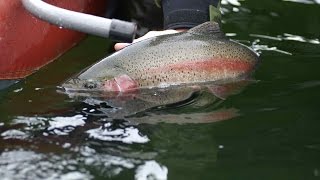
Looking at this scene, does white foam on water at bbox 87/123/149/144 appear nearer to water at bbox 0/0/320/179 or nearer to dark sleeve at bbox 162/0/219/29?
water at bbox 0/0/320/179

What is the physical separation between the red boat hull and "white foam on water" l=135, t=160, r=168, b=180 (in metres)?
0.65

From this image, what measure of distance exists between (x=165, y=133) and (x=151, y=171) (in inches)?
9.3

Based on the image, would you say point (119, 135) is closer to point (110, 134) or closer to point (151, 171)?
point (110, 134)

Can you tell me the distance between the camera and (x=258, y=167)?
182 cm

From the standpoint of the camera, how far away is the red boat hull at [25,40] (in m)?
Answer: 2.13

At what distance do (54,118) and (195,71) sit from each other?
475 mm

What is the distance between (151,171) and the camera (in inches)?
69.4

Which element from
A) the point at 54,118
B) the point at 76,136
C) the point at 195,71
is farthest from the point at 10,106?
the point at 195,71

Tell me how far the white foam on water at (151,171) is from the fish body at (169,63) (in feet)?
1.29

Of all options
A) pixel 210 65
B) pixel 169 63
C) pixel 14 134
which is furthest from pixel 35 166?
pixel 210 65

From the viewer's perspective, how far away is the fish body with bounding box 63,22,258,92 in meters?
2.12

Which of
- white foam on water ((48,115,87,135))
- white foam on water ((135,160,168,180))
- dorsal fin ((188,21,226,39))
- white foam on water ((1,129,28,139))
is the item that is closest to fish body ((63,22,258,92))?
→ dorsal fin ((188,21,226,39))

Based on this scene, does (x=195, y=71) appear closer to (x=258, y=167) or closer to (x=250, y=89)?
(x=250, y=89)

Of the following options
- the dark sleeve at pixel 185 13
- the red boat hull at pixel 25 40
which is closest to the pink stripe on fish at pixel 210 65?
the dark sleeve at pixel 185 13
